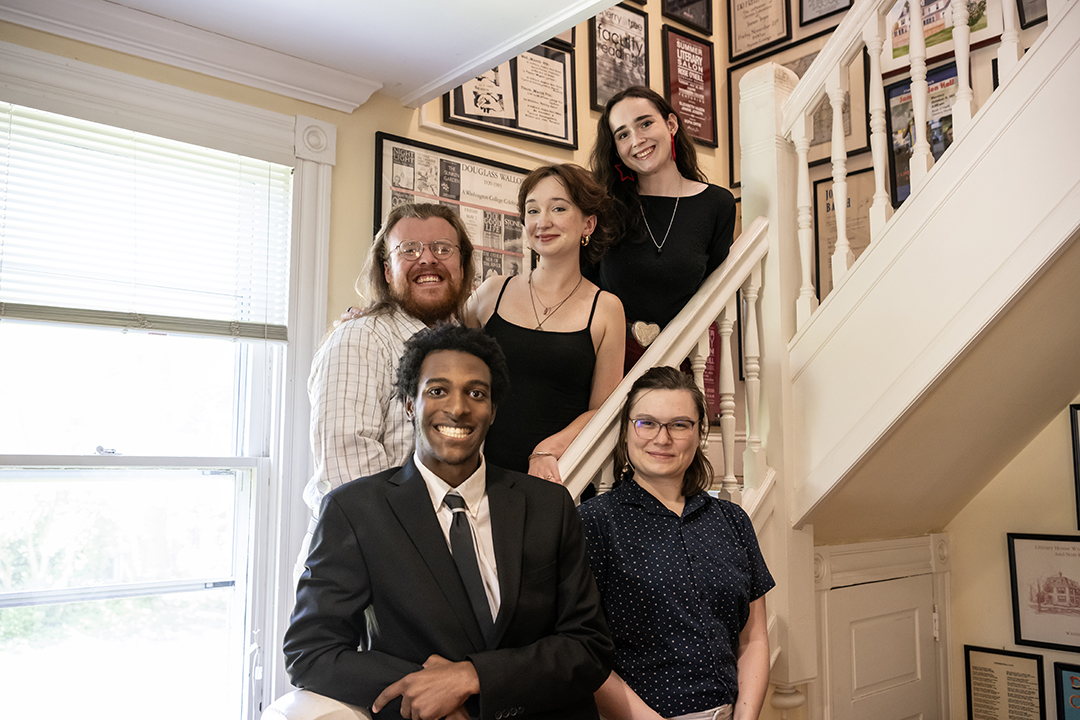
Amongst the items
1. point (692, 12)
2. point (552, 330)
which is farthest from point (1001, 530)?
point (692, 12)

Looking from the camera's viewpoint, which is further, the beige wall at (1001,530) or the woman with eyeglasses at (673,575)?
the beige wall at (1001,530)

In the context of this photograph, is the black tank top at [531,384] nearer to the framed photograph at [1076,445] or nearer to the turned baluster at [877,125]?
the turned baluster at [877,125]

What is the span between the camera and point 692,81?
418cm

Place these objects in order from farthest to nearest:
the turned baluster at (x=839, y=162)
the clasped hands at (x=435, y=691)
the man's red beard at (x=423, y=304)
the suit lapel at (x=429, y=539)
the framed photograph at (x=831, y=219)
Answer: the framed photograph at (x=831, y=219), the turned baluster at (x=839, y=162), the man's red beard at (x=423, y=304), the suit lapel at (x=429, y=539), the clasped hands at (x=435, y=691)

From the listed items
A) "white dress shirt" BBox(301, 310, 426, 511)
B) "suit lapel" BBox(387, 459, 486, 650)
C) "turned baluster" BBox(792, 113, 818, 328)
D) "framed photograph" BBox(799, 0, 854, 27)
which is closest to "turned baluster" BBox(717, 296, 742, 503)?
"turned baluster" BBox(792, 113, 818, 328)

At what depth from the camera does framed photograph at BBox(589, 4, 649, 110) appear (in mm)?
3758

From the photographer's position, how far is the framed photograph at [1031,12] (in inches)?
123

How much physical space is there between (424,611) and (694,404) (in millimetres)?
849

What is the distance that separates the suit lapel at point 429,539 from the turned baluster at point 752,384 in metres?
1.31

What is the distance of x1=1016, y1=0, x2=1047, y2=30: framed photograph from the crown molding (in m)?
2.55

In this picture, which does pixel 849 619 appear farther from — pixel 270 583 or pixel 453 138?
pixel 453 138

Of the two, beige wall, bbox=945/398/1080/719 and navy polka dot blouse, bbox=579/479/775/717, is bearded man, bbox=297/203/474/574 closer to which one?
navy polka dot blouse, bbox=579/479/775/717

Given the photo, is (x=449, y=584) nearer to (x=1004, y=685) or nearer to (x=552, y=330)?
(x=552, y=330)

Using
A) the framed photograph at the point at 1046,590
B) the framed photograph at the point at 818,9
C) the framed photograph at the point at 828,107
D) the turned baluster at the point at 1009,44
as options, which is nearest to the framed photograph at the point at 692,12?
the framed photograph at the point at 828,107
